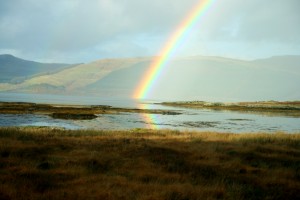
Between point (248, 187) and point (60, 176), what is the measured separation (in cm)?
801

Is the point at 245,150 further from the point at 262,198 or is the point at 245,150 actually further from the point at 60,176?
the point at 60,176

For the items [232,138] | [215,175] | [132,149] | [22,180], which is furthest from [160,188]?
[232,138]

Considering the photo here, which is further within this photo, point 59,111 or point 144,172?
point 59,111

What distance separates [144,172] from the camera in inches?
631

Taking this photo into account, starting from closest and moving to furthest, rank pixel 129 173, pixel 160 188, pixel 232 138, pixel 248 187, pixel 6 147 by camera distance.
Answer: pixel 160 188
pixel 248 187
pixel 129 173
pixel 6 147
pixel 232 138

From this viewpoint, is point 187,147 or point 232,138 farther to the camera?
point 232,138

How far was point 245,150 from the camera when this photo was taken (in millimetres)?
25156

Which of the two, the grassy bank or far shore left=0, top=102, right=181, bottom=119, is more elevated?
far shore left=0, top=102, right=181, bottom=119

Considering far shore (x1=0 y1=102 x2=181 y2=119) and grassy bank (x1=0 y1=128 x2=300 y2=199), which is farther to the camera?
far shore (x1=0 y1=102 x2=181 y2=119)

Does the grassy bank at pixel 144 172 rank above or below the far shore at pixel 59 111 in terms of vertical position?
below

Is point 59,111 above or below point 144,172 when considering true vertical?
above

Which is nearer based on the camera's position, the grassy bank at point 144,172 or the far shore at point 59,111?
the grassy bank at point 144,172

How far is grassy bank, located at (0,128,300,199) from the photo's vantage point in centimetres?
1261

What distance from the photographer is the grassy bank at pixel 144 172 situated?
41.4 feet
